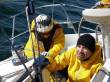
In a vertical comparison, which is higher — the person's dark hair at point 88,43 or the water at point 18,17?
the person's dark hair at point 88,43

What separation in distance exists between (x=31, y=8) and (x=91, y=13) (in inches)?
37.5

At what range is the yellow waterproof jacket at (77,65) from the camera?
4598 millimetres

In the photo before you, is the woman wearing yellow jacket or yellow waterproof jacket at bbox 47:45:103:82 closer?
yellow waterproof jacket at bbox 47:45:103:82

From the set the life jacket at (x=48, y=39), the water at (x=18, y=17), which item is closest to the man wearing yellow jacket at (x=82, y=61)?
the life jacket at (x=48, y=39)

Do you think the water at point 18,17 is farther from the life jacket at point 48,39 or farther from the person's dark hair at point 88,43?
the person's dark hair at point 88,43

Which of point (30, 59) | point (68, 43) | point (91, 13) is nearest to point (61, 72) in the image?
point (30, 59)

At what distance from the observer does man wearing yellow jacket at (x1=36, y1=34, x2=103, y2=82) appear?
4547mm

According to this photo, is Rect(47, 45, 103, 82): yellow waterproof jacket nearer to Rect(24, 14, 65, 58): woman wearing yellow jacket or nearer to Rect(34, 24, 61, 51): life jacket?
Rect(24, 14, 65, 58): woman wearing yellow jacket

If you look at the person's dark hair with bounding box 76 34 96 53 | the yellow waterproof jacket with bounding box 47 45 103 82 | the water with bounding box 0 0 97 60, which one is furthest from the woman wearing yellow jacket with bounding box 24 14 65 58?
the water with bounding box 0 0 97 60

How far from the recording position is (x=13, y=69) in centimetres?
477

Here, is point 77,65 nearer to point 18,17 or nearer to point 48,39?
point 48,39

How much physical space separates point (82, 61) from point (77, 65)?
114mm

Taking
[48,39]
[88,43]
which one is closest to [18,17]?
[48,39]

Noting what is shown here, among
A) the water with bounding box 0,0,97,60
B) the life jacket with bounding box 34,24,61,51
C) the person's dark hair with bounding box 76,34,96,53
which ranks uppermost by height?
the person's dark hair with bounding box 76,34,96,53
